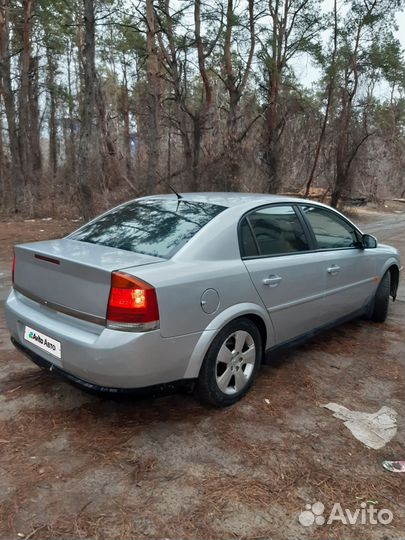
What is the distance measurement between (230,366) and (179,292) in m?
0.75

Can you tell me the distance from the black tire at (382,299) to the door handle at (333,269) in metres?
1.14

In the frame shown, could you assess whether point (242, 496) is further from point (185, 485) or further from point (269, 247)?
point (269, 247)

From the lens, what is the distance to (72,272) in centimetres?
263

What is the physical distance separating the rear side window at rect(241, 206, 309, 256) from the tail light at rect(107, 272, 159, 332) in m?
1.14

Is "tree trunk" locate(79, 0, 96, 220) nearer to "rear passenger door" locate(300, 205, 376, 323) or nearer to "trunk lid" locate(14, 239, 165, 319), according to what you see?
"rear passenger door" locate(300, 205, 376, 323)

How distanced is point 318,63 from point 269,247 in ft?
57.0

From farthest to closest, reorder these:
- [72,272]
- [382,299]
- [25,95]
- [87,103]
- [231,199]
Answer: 1. [25,95]
2. [87,103]
3. [382,299]
4. [231,199]
5. [72,272]

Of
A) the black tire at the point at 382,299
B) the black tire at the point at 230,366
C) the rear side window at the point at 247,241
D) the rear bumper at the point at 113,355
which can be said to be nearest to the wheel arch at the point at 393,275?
the black tire at the point at 382,299

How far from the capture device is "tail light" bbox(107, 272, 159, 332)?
2.40 meters

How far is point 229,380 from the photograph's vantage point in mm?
2971

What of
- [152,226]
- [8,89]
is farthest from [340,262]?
[8,89]

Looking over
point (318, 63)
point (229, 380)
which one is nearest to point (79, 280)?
point (229, 380)

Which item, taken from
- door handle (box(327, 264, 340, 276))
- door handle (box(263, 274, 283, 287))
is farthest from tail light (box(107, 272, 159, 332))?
door handle (box(327, 264, 340, 276))

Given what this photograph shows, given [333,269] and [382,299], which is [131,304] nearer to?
[333,269]
